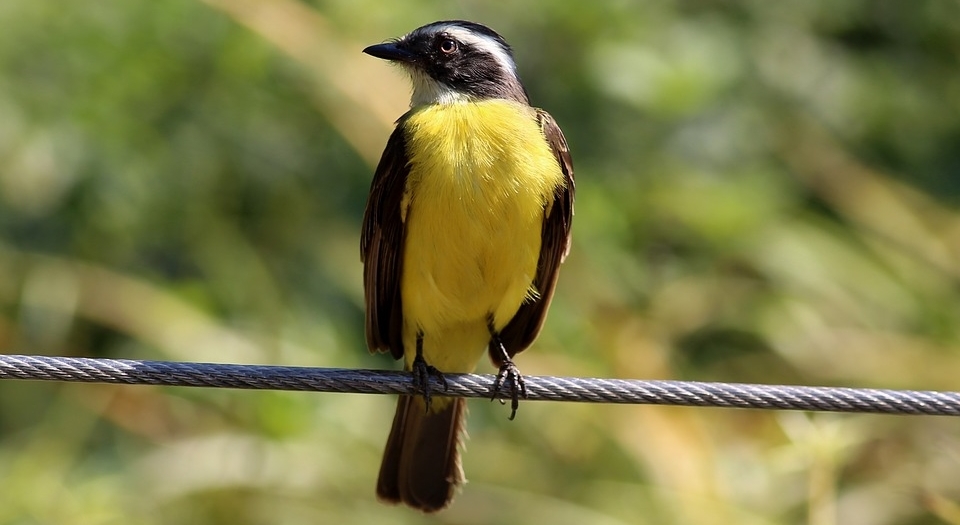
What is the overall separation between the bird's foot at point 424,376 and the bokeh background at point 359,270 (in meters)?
1.30

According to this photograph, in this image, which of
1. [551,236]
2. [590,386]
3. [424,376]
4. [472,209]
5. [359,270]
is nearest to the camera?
[590,386]

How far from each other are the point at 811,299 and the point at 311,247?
8.45ft

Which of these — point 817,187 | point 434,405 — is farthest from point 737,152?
point 434,405

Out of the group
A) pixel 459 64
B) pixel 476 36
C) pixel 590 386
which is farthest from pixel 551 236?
pixel 590 386

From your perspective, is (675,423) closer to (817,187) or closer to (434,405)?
(434,405)

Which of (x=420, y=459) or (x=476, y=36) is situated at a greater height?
(x=476, y=36)

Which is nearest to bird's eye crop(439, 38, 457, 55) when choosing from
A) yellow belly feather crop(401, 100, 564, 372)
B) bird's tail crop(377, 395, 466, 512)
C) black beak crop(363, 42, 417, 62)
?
black beak crop(363, 42, 417, 62)

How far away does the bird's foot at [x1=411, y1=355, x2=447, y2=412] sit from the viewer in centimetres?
459

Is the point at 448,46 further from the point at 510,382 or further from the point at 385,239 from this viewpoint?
the point at 510,382

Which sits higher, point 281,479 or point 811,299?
point 811,299

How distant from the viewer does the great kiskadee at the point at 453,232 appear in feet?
14.9

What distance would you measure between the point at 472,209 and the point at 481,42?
102 cm

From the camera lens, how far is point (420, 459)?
16.4ft

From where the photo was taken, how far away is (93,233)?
6637mm
